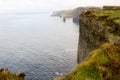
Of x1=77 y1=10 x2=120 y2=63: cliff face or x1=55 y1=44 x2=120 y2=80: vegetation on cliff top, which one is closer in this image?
x1=55 y1=44 x2=120 y2=80: vegetation on cliff top

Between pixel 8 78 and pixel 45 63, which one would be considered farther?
pixel 45 63

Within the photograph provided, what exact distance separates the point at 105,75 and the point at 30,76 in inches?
2320

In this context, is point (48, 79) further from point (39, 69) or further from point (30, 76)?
point (39, 69)

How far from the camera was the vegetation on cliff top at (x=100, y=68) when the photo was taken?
1353 cm

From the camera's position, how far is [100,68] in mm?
13930

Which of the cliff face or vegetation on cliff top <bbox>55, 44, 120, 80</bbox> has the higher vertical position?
vegetation on cliff top <bbox>55, 44, 120, 80</bbox>

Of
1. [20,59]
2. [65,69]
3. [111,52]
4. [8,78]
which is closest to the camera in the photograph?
[111,52]

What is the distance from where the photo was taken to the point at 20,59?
91.8 meters

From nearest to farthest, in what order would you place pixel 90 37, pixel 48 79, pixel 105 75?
pixel 105 75, pixel 90 37, pixel 48 79

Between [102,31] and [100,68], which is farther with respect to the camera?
[102,31]

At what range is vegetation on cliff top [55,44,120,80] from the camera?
1353 centimetres

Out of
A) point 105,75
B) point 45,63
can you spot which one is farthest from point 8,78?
point 45,63

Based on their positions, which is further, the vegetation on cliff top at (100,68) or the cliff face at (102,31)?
the cliff face at (102,31)

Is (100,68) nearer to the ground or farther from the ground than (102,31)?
farther from the ground
